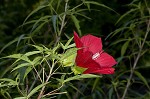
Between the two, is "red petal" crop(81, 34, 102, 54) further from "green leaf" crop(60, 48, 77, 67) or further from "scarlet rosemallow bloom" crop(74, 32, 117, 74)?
"green leaf" crop(60, 48, 77, 67)

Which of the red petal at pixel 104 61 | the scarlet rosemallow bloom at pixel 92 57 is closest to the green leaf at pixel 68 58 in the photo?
the scarlet rosemallow bloom at pixel 92 57

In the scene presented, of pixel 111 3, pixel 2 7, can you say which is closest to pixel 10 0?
pixel 2 7

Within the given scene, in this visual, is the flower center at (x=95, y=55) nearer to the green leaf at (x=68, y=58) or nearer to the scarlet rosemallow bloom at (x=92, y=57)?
the scarlet rosemallow bloom at (x=92, y=57)

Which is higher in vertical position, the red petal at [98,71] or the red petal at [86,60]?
the red petal at [86,60]

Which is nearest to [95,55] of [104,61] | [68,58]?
[104,61]

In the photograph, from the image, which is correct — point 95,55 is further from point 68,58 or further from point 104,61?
point 68,58

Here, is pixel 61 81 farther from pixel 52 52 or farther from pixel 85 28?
pixel 85 28

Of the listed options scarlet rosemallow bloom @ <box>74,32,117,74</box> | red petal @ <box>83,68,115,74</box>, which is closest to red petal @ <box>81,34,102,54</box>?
scarlet rosemallow bloom @ <box>74,32,117,74</box>
